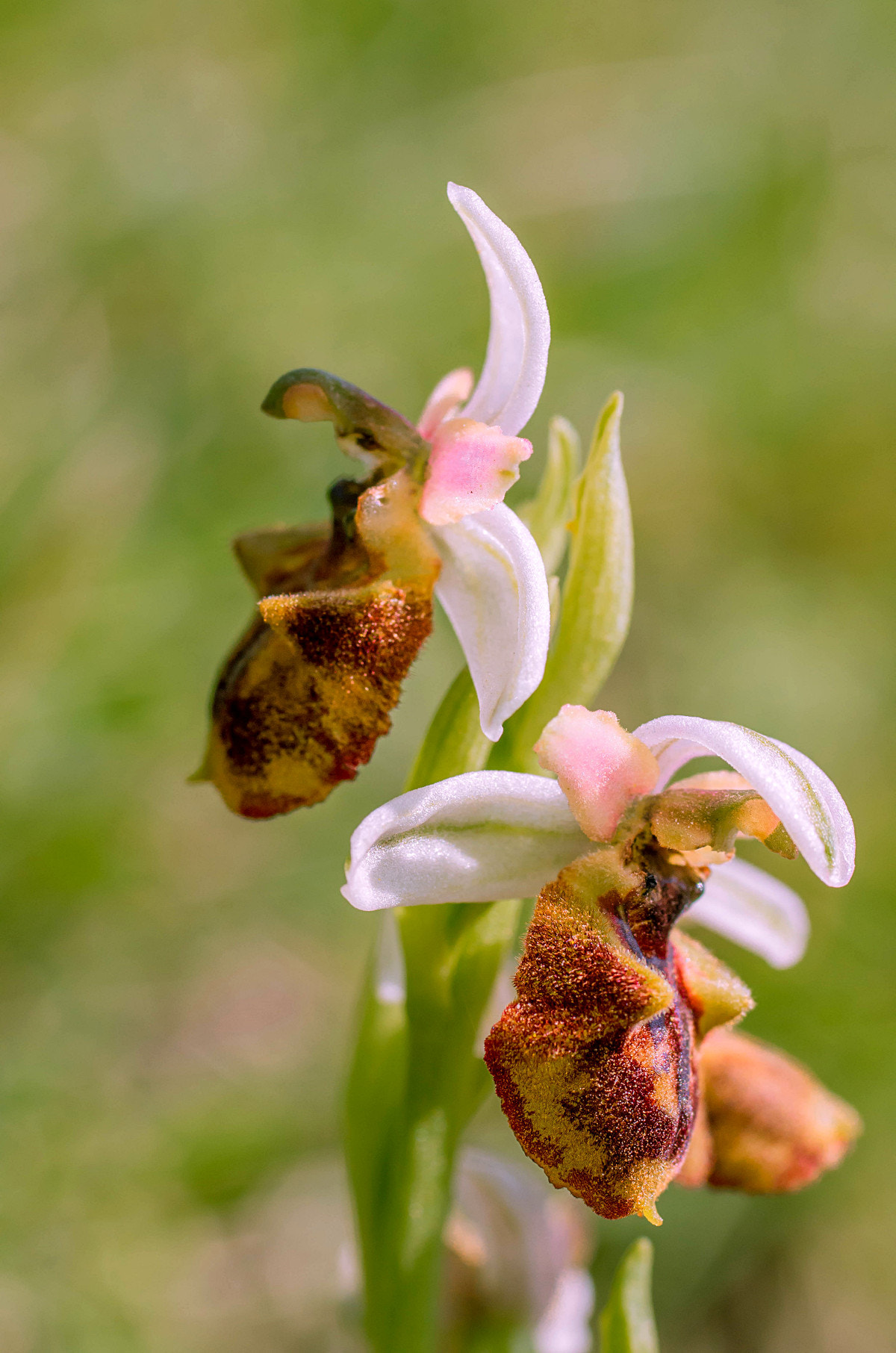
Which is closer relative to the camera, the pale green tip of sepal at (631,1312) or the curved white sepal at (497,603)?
the curved white sepal at (497,603)

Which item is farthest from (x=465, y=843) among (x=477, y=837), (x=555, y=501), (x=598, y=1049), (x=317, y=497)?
(x=317, y=497)

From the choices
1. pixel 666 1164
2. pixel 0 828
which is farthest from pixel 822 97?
pixel 666 1164

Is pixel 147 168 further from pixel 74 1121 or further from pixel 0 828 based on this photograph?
pixel 74 1121

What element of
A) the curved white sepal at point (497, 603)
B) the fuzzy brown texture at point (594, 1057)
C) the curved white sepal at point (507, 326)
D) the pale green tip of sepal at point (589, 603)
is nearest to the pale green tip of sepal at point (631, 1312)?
the fuzzy brown texture at point (594, 1057)

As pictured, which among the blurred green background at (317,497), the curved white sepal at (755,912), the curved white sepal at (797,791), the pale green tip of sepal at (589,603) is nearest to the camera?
the curved white sepal at (797,791)

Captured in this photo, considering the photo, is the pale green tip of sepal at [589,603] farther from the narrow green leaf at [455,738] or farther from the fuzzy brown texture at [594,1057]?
the fuzzy brown texture at [594,1057]

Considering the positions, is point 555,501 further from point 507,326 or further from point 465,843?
point 465,843

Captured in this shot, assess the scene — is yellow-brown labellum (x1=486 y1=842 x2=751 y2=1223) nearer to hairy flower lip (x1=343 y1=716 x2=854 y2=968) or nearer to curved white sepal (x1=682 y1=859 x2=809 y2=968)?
hairy flower lip (x1=343 y1=716 x2=854 y2=968)
